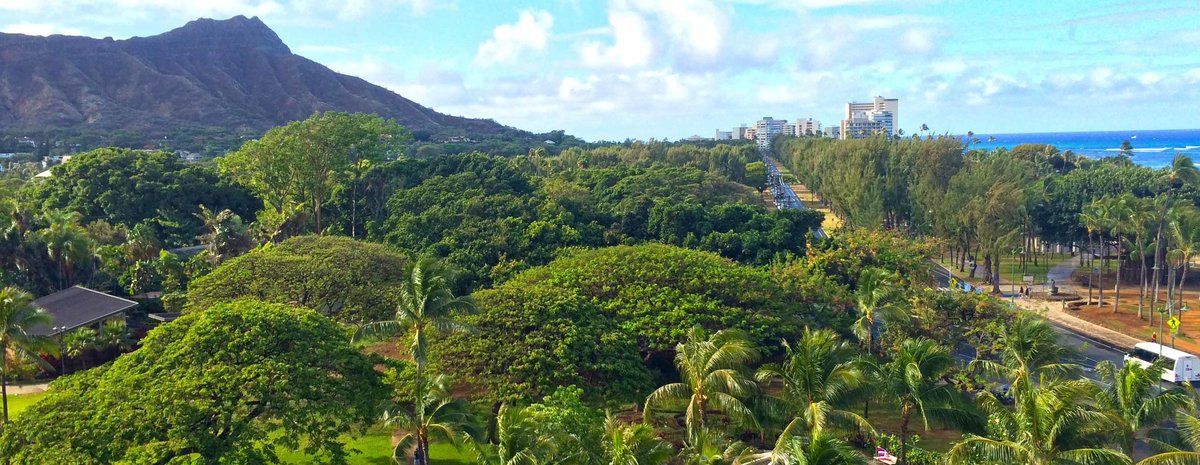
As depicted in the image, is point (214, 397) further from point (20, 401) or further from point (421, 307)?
point (20, 401)

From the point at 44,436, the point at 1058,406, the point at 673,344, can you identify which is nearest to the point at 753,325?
the point at 673,344

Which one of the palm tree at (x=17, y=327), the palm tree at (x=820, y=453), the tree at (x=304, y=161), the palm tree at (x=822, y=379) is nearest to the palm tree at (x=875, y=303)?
the palm tree at (x=822, y=379)

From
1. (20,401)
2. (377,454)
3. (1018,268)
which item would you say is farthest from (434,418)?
(1018,268)

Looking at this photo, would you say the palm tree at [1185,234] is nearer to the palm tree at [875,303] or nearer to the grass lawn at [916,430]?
the palm tree at [875,303]

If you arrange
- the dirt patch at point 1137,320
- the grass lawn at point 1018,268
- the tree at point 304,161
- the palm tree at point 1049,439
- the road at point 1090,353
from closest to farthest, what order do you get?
the palm tree at point 1049,439 < the road at point 1090,353 < the dirt patch at point 1137,320 < the tree at point 304,161 < the grass lawn at point 1018,268

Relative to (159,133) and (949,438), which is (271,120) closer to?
(159,133)

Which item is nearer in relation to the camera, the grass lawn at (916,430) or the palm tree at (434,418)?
the palm tree at (434,418)

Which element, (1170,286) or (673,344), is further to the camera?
(1170,286)
